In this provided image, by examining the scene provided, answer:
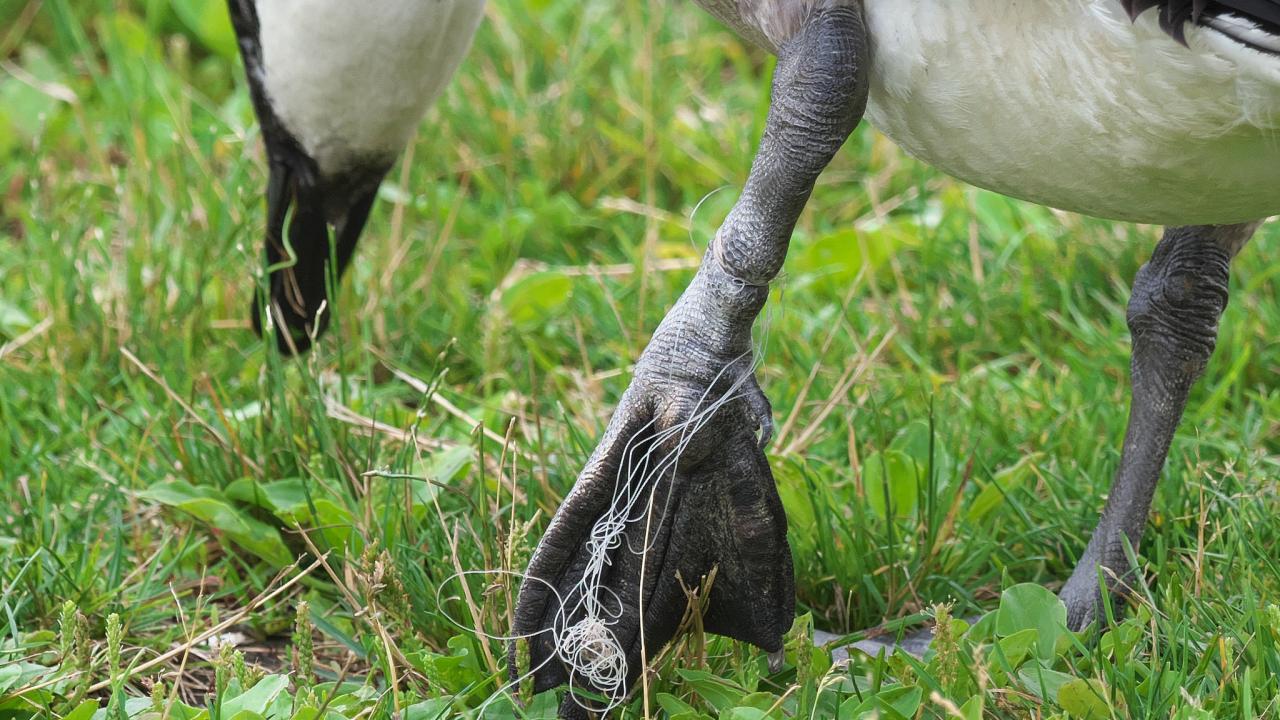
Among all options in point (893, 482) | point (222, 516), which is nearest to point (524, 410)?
point (222, 516)

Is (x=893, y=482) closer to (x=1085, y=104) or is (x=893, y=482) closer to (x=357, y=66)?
(x=1085, y=104)

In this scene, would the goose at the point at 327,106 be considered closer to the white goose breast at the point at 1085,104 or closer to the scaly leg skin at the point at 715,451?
the scaly leg skin at the point at 715,451

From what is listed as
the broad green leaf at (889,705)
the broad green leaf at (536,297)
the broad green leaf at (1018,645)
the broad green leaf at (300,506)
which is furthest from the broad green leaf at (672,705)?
the broad green leaf at (536,297)

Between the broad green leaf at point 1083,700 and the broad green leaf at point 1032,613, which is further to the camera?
the broad green leaf at point 1032,613

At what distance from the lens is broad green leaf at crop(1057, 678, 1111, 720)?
182 centimetres

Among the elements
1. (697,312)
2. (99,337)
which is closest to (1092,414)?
(697,312)

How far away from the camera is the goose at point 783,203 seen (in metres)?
1.76

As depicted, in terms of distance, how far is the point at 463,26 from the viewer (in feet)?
7.78

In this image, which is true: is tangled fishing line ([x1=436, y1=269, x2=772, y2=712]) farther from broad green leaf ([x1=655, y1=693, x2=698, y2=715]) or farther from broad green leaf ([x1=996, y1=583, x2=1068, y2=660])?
broad green leaf ([x1=996, y1=583, x2=1068, y2=660])

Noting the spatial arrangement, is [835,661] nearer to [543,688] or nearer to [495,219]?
[543,688]

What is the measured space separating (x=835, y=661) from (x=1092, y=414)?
90 cm

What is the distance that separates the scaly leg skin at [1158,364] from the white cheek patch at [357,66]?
1.16m

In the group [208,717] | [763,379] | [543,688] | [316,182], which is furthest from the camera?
[763,379]

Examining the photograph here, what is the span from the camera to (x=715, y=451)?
199cm
